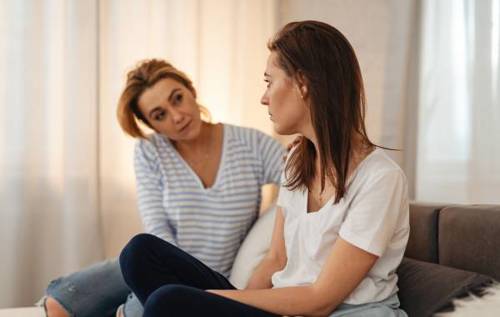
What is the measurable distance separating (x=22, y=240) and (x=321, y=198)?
1451 millimetres

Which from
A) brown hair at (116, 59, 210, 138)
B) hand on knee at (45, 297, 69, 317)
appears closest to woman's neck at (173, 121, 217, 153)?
brown hair at (116, 59, 210, 138)

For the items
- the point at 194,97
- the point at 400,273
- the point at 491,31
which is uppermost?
the point at 491,31

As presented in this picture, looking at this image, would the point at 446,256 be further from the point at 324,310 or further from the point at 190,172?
the point at 190,172

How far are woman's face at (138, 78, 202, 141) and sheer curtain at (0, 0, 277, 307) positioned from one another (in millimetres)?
544

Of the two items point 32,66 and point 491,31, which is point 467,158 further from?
point 32,66

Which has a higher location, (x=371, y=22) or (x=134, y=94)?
(x=371, y=22)

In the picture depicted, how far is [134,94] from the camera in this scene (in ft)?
6.68

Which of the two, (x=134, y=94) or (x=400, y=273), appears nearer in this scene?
(x=400, y=273)

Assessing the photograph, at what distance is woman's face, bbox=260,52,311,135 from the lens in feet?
4.28

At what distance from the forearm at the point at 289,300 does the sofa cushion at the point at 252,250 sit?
0.59 meters

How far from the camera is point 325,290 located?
46.8 inches

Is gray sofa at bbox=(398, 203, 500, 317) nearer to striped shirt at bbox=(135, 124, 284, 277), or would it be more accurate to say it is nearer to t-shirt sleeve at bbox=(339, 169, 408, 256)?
t-shirt sleeve at bbox=(339, 169, 408, 256)

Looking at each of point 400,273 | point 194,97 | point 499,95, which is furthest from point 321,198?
point 194,97

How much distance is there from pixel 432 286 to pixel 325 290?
0.85 feet
